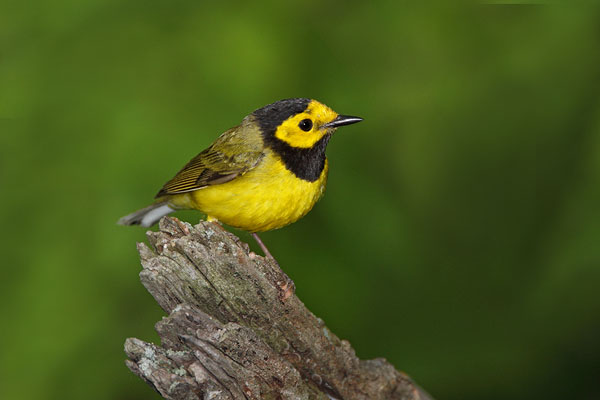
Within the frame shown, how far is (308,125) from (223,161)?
1.85 ft

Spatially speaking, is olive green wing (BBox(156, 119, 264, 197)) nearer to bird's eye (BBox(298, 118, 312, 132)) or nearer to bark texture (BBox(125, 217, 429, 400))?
bird's eye (BBox(298, 118, 312, 132))

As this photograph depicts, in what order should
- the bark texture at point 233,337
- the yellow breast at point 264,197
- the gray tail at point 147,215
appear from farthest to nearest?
the gray tail at point 147,215, the yellow breast at point 264,197, the bark texture at point 233,337

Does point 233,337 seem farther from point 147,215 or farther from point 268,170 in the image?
point 147,215

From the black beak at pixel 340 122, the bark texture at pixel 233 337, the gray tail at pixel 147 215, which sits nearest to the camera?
the bark texture at pixel 233 337

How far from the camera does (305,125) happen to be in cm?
468

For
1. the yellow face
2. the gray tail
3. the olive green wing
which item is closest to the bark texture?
the olive green wing

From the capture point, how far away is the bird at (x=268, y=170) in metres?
4.53

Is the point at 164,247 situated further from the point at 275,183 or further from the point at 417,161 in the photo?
the point at 417,161

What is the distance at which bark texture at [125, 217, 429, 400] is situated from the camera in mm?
3396

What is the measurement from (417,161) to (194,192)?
172 cm

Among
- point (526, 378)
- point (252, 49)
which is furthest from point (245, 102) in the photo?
point (526, 378)

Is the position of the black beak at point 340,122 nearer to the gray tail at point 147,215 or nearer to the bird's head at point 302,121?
the bird's head at point 302,121

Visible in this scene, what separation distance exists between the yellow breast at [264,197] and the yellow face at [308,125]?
0.16m

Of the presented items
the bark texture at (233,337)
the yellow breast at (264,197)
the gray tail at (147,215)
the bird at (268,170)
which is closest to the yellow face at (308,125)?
the bird at (268,170)
